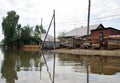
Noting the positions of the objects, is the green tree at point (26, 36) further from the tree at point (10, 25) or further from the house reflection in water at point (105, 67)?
the house reflection in water at point (105, 67)

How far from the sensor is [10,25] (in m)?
75.1

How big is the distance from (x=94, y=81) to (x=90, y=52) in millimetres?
20036

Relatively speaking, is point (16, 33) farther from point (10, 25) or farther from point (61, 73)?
point (61, 73)

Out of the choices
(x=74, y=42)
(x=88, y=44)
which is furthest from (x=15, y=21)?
(x=88, y=44)

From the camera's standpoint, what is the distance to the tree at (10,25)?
75.0 meters

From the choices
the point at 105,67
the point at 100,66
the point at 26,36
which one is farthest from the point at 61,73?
the point at 26,36

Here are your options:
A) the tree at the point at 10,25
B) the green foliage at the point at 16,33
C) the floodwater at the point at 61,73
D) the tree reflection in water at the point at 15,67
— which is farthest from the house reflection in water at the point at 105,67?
the tree at the point at 10,25

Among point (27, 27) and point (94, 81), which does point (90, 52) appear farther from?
point (27, 27)

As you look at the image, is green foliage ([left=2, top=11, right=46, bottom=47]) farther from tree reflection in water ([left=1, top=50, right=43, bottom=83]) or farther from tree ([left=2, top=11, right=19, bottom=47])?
tree reflection in water ([left=1, top=50, right=43, bottom=83])

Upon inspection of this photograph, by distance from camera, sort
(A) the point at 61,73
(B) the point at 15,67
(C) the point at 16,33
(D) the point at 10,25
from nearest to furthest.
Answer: (A) the point at 61,73 < (B) the point at 15,67 < (C) the point at 16,33 < (D) the point at 10,25

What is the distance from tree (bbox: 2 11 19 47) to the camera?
75.0 metres

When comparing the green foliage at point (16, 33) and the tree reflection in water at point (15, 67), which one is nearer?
the tree reflection in water at point (15, 67)

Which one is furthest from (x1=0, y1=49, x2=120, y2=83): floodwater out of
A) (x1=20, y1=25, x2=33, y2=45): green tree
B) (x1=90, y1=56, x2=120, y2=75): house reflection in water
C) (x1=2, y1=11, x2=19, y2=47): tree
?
(x1=2, y1=11, x2=19, y2=47): tree

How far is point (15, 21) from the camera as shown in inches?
2992
